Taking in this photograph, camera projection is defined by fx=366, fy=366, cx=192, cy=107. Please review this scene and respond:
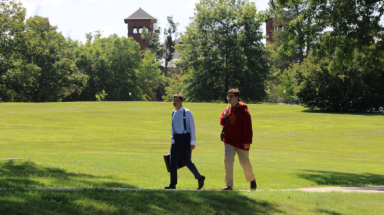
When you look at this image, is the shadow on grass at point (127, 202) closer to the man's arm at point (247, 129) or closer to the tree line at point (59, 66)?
the man's arm at point (247, 129)

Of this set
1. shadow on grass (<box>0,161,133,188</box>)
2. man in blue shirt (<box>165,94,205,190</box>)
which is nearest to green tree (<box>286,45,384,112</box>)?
shadow on grass (<box>0,161,133,188</box>)

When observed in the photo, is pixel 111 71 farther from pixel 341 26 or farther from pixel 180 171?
pixel 180 171

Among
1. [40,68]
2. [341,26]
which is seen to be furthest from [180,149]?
[40,68]

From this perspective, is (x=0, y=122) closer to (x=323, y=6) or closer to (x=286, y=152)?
(x=286, y=152)

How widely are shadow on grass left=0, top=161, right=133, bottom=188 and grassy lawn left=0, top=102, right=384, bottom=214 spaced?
2 cm

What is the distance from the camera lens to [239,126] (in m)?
7.41

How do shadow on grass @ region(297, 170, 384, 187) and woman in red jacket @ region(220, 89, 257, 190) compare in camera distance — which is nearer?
woman in red jacket @ region(220, 89, 257, 190)

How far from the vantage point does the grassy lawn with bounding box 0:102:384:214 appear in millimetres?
5863

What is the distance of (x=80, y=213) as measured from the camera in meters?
5.21

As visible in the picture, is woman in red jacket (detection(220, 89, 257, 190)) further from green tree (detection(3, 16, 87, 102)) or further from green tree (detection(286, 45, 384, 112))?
green tree (detection(3, 16, 87, 102))

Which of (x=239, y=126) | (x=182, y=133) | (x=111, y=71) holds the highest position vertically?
(x=111, y=71)

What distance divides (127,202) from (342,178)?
282 inches

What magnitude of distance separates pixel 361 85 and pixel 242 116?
35.3m

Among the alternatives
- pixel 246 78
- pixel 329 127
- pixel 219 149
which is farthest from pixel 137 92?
pixel 219 149
